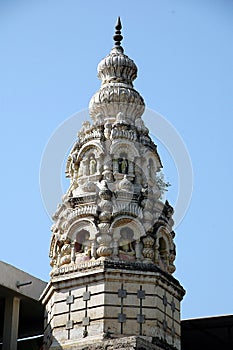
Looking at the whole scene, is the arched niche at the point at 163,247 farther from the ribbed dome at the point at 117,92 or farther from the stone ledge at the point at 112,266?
the ribbed dome at the point at 117,92

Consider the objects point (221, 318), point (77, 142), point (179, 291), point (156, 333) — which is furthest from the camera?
point (221, 318)

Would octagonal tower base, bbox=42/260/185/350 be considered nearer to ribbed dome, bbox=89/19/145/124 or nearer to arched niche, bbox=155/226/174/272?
arched niche, bbox=155/226/174/272

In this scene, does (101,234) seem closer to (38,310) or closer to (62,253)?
(62,253)

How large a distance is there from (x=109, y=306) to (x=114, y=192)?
15.5 ft

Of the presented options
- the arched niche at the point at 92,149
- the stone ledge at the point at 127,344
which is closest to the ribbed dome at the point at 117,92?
the arched niche at the point at 92,149

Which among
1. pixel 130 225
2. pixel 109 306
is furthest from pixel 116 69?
pixel 109 306

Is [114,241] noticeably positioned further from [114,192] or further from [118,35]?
[118,35]

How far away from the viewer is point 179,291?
37.6m

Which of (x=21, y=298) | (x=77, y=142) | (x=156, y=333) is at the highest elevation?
(x=77, y=142)

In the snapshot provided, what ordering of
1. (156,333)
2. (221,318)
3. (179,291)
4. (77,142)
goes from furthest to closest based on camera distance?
(221,318), (77,142), (179,291), (156,333)

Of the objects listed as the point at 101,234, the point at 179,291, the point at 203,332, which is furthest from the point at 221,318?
the point at 101,234

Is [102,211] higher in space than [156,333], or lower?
higher

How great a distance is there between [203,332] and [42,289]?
8.27 meters

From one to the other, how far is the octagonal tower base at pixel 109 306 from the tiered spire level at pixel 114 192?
21.6 inches
